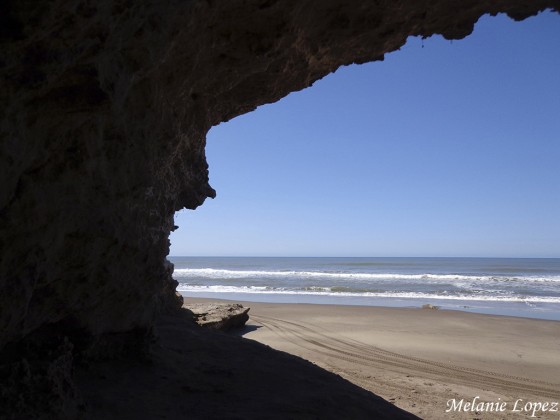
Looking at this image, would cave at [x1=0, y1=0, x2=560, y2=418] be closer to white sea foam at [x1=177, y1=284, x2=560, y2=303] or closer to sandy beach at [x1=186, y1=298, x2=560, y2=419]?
sandy beach at [x1=186, y1=298, x2=560, y2=419]

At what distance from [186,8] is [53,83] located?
101 cm

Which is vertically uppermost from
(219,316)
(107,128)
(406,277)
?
(107,128)

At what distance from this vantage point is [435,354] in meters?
7.61

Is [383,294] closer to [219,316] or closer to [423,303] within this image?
[423,303]

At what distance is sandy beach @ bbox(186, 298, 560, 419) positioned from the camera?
200 inches

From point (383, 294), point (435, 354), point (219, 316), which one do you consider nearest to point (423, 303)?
point (383, 294)

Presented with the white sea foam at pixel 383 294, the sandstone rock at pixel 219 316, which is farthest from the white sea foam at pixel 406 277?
the sandstone rock at pixel 219 316

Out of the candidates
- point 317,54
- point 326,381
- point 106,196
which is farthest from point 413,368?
point 106,196

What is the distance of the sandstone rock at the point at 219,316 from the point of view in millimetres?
7602

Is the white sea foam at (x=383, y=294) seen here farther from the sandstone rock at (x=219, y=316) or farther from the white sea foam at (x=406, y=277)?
the sandstone rock at (x=219, y=316)

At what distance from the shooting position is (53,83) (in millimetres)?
2033

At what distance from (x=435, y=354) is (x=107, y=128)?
7385mm

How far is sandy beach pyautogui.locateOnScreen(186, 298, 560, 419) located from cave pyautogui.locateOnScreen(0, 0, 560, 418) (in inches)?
98.6

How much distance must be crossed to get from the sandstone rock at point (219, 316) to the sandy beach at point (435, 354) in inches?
15.5
